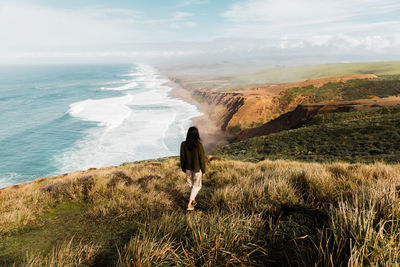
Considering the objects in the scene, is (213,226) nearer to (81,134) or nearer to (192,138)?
(192,138)

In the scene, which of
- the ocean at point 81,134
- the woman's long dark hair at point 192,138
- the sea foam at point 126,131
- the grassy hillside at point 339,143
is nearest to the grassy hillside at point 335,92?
the grassy hillside at point 339,143

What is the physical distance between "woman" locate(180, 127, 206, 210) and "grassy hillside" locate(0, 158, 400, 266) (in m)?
0.52

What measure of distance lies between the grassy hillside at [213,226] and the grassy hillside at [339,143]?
8516 mm

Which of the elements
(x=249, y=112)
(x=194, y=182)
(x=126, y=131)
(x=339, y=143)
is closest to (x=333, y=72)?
(x=249, y=112)

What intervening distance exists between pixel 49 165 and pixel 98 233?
2931cm

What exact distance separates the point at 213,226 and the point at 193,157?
2.11 meters

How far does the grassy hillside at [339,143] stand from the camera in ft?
44.1

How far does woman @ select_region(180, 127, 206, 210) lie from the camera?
4.77 meters


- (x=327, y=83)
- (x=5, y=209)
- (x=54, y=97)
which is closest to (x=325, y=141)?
(x=5, y=209)

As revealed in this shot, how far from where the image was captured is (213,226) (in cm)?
293

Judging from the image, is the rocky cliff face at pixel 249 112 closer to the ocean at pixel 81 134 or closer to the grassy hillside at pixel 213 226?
the ocean at pixel 81 134

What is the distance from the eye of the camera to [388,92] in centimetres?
3606

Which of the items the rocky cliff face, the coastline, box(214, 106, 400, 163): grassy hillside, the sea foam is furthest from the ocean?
box(214, 106, 400, 163): grassy hillside

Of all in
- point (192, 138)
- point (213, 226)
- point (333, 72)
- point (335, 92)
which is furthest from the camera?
point (333, 72)
